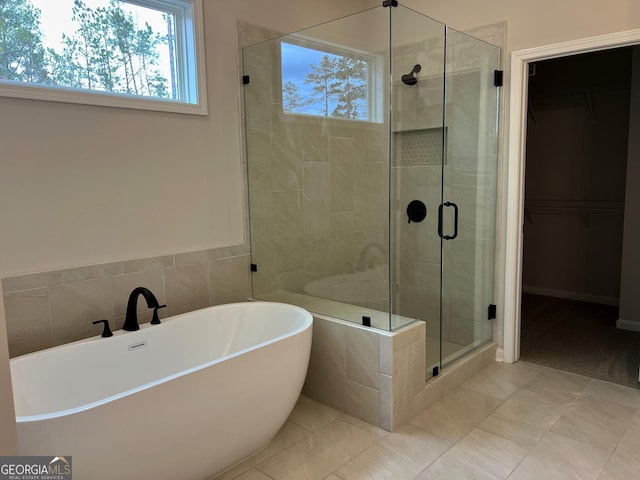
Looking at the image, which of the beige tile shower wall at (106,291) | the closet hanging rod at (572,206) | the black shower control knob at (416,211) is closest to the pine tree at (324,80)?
the black shower control knob at (416,211)

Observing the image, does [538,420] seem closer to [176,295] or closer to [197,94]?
[176,295]

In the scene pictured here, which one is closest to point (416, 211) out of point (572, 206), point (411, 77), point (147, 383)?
point (411, 77)

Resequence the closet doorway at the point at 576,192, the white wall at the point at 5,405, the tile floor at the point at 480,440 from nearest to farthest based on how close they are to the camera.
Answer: the white wall at the point at 5,405 < the tile floor at the point at 480,440 < the closet doorway at the point at 576,192

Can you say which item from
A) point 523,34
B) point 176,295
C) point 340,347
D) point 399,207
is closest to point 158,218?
point 176,295

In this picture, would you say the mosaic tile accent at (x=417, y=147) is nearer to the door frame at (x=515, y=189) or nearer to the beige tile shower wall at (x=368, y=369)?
the door frame at (x=515, y=189)

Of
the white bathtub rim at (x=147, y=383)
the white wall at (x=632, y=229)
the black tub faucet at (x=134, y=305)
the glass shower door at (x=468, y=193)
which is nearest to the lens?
the white bathtub rim at (x=147, y=383)

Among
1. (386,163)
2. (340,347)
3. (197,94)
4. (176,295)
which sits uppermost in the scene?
(197,94)

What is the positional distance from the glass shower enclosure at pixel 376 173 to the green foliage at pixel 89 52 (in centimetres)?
66

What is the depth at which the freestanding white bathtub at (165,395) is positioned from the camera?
1.58 meters

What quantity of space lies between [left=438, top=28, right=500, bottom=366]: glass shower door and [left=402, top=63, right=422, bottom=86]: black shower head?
201mm

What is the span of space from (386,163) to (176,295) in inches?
65.0

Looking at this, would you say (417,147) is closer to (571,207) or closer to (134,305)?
(134,305)

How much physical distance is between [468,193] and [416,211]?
40 centimetres

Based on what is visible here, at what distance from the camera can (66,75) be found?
2.34m
